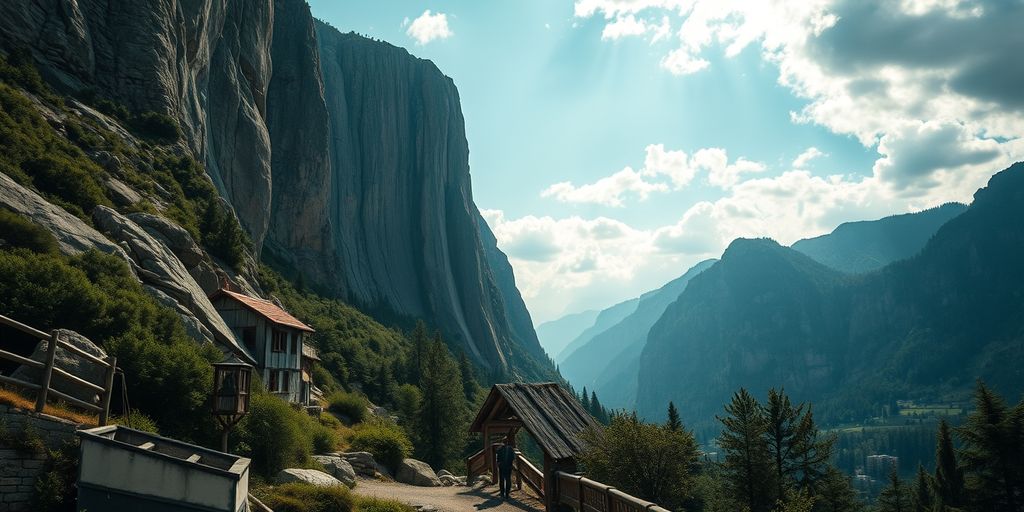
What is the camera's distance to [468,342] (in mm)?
137375

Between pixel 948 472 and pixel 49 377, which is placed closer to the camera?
pixel 49 377

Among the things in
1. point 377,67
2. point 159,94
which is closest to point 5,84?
point 159,94

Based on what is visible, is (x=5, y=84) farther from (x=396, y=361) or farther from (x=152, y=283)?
(x=396, y=361)

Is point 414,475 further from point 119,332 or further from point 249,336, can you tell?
point 119,332

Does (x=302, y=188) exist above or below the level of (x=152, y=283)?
above

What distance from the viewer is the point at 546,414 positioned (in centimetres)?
2159

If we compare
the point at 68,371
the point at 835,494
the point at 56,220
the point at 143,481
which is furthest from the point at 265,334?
the point at 835,494

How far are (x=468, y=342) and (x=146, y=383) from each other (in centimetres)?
12141

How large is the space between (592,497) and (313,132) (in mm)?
94078

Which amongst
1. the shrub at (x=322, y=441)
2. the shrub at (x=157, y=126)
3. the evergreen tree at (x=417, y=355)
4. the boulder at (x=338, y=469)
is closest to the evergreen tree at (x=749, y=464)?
the shrub at (x=322, y=441)

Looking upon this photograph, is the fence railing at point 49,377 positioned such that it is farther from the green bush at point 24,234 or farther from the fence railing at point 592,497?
the fence railing at point 592,497

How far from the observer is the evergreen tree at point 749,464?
35.4 metres

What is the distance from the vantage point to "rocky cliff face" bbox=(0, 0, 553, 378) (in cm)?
4494

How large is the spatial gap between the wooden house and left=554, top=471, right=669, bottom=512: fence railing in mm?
18718
